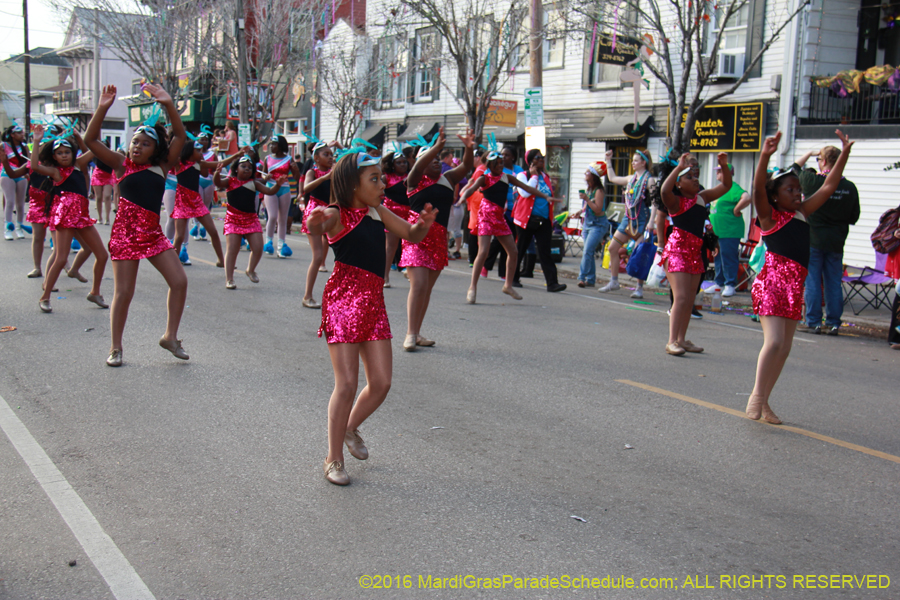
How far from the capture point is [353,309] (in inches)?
167

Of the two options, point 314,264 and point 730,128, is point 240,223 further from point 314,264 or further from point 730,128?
point 730,128

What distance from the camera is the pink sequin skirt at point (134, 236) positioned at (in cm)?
660

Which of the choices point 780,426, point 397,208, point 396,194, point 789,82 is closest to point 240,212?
point 396,194

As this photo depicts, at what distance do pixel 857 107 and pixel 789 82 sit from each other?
1.41 meters

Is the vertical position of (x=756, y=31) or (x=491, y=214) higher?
(x=756, y=31)

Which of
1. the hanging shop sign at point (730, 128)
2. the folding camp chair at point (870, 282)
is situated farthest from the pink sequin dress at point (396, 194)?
the hanging shop sign at point (730, 128)

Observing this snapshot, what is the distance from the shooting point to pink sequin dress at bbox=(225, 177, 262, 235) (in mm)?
10845

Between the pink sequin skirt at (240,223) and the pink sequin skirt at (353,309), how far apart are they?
6843 millimetres

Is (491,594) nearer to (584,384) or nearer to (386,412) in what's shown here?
(386,412)

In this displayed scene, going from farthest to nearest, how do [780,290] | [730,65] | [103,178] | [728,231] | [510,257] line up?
[730,65]
[103,178]
[728,231]
[510,257]
[780,290]

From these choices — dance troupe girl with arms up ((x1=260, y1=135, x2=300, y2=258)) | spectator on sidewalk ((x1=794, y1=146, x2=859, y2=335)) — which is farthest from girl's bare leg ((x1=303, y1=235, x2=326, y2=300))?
spectator on sidewalk ((x1=794, y1=146, x2=859, y2=335))

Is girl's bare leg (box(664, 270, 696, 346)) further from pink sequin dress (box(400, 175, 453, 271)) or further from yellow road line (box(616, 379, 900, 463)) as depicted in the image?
pink sequin dress (box(400, 175, 453, 271))

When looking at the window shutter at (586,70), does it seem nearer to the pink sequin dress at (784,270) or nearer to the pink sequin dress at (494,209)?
the pink sequin dress at (494,209)

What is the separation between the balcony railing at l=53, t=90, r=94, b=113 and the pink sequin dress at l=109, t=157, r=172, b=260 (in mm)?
57987
